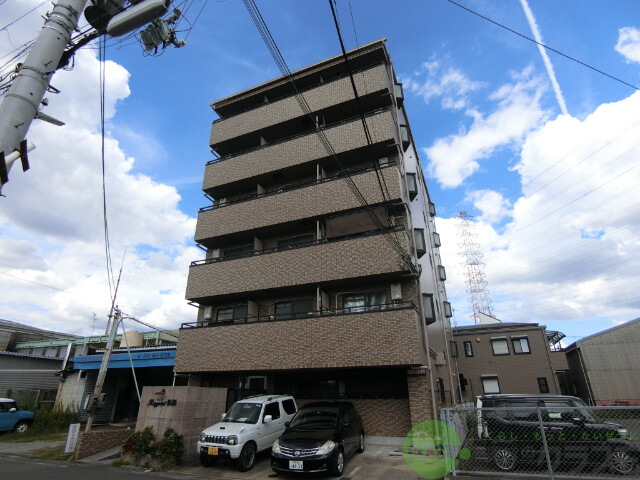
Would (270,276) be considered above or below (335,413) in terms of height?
above

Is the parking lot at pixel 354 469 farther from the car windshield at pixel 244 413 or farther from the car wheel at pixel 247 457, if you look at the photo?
the car windshield at pixel 244 413

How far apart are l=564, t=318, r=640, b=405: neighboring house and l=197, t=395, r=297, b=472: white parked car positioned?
79.0ft

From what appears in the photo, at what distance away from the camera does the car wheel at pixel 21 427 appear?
15914mm

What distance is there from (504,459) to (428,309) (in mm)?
7497

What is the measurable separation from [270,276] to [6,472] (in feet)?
31.3

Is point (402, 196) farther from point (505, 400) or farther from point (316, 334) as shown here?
point (505, 400)

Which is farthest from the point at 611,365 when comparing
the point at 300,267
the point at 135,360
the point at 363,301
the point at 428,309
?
the point at 135,360

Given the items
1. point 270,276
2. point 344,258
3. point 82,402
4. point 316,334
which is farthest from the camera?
point 82,402

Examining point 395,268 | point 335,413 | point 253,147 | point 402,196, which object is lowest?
point 335,413

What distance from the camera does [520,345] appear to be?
27.2 meters

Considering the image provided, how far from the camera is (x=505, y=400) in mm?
8227

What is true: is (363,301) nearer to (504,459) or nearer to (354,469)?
(354,469)

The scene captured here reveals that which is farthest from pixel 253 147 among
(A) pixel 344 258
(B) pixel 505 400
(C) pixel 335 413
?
(B) pixel 505 400

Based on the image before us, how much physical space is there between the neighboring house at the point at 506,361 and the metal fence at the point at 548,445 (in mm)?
19019
